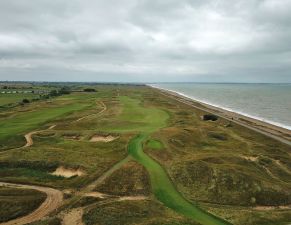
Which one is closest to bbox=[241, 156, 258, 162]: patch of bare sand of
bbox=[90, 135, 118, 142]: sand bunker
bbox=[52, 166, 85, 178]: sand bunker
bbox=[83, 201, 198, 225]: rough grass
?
bbox=[90, 135, 118, 142]: sand bunker

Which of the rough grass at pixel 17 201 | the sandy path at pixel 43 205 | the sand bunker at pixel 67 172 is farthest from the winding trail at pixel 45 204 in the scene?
the sand bunker at pixel 67 172

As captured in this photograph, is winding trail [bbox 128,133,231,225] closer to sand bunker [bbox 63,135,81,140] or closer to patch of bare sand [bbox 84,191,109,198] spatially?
patch of bare sand [bbox 84,191,109,198]

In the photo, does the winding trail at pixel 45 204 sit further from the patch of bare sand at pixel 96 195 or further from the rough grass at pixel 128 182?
the patch of bare sand at pixel 96 195

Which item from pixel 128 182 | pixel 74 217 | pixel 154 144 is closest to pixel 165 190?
Answer: pixel 128 182

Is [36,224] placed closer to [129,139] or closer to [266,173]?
[129,139]

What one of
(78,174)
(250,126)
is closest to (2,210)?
(78,174)
